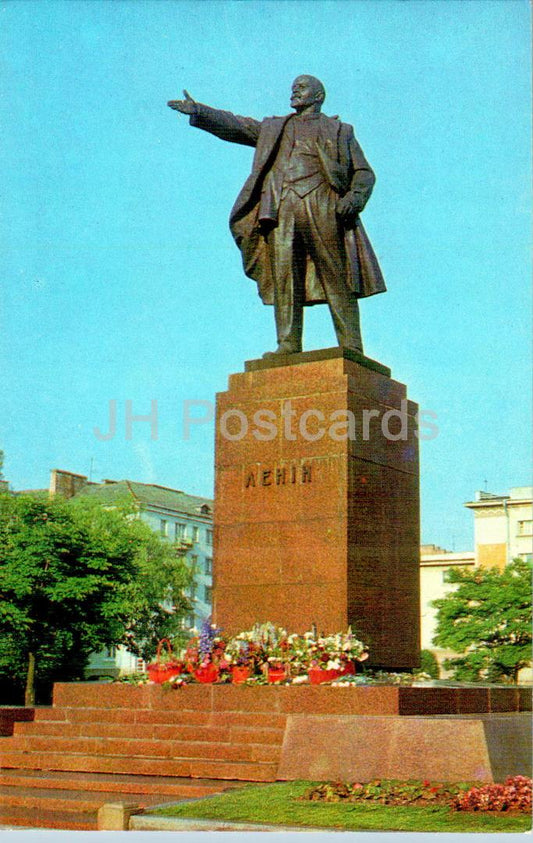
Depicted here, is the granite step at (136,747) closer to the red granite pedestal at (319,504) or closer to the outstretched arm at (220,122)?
the red granite pedestal at (319,504)

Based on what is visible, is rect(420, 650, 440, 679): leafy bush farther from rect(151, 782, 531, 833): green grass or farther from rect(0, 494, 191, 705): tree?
rect(151, 782, 531, 833): green grass

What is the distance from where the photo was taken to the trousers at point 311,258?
13.9 metres

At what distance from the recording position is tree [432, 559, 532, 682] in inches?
1628

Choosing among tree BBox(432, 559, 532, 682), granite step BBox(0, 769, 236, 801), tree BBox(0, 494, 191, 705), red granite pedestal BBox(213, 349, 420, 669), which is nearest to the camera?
granite step BBox(0, 769, 236, 801)

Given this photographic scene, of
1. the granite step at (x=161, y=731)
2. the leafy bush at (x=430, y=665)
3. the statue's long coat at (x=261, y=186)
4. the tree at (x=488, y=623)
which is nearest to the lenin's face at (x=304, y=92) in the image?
the statue's long coat at (x=261, y=186)

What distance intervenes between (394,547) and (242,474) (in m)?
1.93

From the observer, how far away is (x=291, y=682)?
11125 mm

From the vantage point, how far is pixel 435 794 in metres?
8.38

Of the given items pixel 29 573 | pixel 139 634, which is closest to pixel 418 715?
pixel 29 573

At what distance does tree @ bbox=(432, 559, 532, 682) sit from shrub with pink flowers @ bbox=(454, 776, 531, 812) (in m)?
33.8

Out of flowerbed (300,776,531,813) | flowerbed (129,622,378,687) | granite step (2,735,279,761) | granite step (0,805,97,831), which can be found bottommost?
granite step (0,805,97,831)

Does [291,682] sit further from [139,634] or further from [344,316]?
[139,634]

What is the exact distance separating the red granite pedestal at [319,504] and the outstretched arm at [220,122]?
9.92ft

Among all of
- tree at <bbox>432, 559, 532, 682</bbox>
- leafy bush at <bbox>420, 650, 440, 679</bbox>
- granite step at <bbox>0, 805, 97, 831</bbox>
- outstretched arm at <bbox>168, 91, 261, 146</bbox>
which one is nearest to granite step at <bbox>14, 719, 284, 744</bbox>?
granite step at <bbox>0, 805, 97, 831</bbox>
